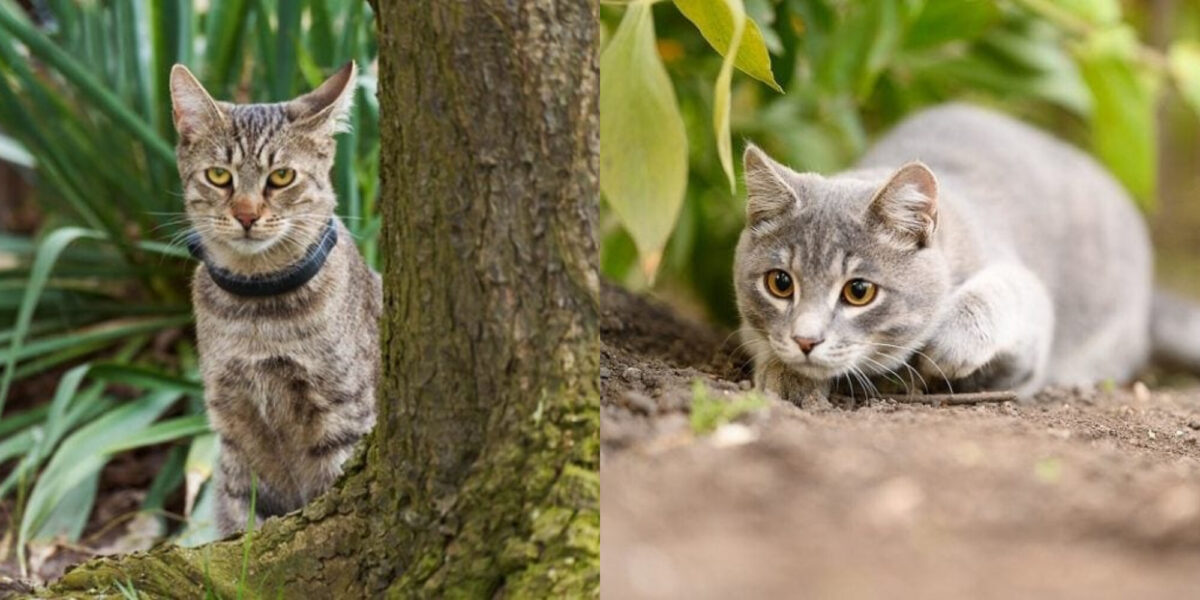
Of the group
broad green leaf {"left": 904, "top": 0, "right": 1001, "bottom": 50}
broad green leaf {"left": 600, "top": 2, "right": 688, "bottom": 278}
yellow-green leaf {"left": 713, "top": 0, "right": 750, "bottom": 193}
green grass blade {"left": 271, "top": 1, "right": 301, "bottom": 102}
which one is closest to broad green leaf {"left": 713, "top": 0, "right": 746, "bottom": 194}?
yellow-green leaf {"left": 713, "top": 0, "right": 750, "bottom": 193}

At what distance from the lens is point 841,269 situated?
2045mm

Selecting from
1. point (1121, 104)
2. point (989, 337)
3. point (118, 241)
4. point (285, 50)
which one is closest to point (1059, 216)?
point (1121, 104)

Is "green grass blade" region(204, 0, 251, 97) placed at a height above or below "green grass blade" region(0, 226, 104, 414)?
above

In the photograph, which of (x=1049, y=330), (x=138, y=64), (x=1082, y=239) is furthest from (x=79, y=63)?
(x=1082, y=239)

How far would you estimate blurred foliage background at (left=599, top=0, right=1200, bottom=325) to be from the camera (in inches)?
119

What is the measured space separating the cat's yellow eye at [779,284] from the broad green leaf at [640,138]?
37 cm

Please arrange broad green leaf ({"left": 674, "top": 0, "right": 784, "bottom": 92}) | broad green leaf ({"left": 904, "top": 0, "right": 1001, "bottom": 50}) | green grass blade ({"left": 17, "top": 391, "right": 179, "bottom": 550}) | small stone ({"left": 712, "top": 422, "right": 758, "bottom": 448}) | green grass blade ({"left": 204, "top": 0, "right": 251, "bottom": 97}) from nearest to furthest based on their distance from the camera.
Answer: small stone ({"left": 712, "top": 422, "right": 758, "bottom": 448})
broad green leaf ({"left": 674, "top": 0, "right": 784, "bottom": 92})
green grass blade ({"left": 17, "top": 391, "right": 179, "bottom": 550})
green grass blade ({"left": 204, "top": 0, "right": 251, "bottom": 97})
broad green leaf ({"left": 904, "top": 0, "right": 1001, "bottom": 50})

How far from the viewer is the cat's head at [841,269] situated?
2002 mm

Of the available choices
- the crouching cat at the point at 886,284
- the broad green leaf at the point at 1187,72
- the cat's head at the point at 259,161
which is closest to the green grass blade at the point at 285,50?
the cat's head at the point at 259,161

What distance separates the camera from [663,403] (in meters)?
1.57

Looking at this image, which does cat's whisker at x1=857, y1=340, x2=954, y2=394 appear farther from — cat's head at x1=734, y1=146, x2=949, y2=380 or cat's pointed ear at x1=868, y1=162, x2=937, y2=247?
cat's pointed ear at x1=868, y1=162, x2=937, y2=247

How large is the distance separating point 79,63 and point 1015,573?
230 cm

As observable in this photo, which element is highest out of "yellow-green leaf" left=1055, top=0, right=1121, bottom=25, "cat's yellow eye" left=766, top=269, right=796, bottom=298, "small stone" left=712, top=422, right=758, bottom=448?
"yellow-green leaf" left=1055, top=0, right=1121, bottom=25

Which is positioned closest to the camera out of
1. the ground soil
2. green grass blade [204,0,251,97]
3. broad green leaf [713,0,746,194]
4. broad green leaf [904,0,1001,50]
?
the ground soil
